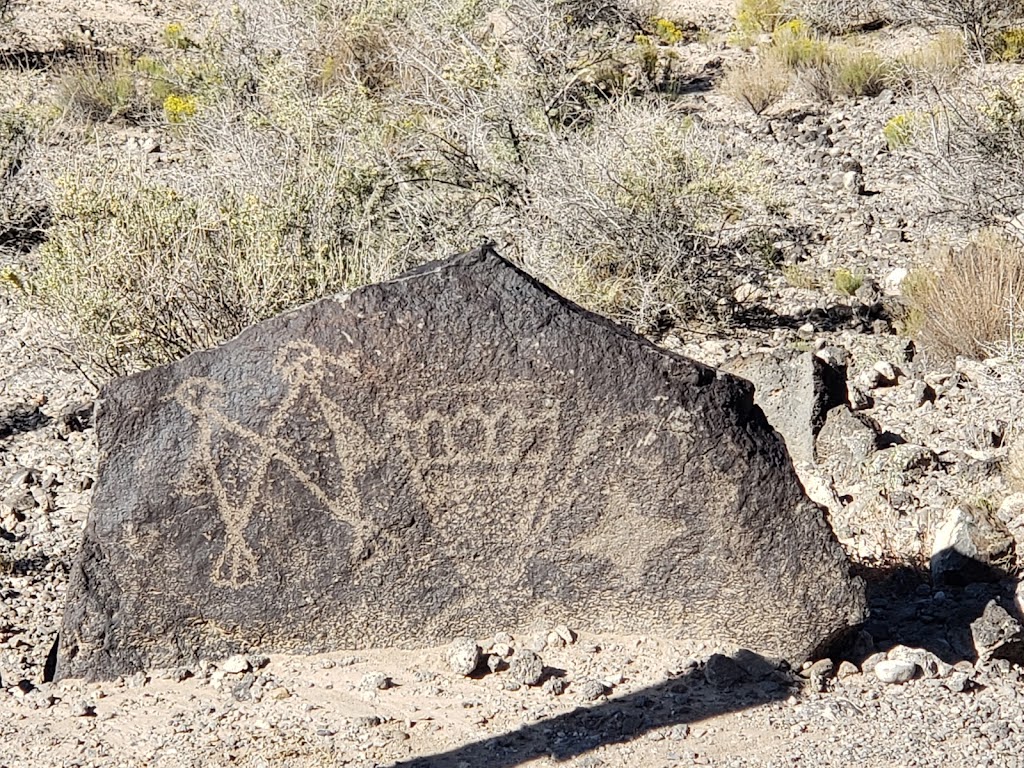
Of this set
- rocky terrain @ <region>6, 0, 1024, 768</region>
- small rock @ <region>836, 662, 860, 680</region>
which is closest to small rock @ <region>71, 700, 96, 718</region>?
rocky terrain @ <region>6, 0, 1024, 768</region>

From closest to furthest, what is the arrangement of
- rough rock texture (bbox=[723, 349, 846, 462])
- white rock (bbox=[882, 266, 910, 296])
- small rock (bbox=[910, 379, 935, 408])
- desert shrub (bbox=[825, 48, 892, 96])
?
1. rough rock texture (bbox=[723, 349, 846, 462])
2. small rock (bbox=[910, 379, 935, 408])
3. white rock (bbox=[882, 266, 910, 296])
4. desert shrub (bbox=[825, 48, 892, 96])

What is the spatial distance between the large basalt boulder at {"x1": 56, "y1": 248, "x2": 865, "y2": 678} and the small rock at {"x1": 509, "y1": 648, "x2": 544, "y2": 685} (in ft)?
0.60

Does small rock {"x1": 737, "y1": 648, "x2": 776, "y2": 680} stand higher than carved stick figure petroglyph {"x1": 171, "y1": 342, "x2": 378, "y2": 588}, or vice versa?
carved stick figure petroglyph {"x1": 171, "y1": 342, "x2": 378, "y2": 588}

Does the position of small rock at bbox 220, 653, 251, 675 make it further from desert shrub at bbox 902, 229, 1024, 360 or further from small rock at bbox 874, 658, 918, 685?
desert shrub at bbox 902, 229, 1024, 360

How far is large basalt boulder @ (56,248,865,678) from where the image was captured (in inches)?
158

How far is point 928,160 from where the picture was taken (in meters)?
9.23

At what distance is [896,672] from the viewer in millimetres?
4031

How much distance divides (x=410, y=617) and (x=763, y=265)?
491cm

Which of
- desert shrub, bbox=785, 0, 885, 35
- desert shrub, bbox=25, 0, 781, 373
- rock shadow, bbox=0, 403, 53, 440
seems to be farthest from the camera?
desert shrub, bbox=785, 0, 885, 35

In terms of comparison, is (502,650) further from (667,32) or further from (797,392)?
(667,32)

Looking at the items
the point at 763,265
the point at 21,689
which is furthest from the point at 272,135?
the point at 21,689

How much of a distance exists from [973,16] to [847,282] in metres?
6.23

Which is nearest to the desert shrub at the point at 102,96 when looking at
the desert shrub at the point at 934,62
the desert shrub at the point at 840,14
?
the desert shrub at the point at 934,62

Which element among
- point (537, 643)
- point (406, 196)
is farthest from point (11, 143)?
point (537, 643)
